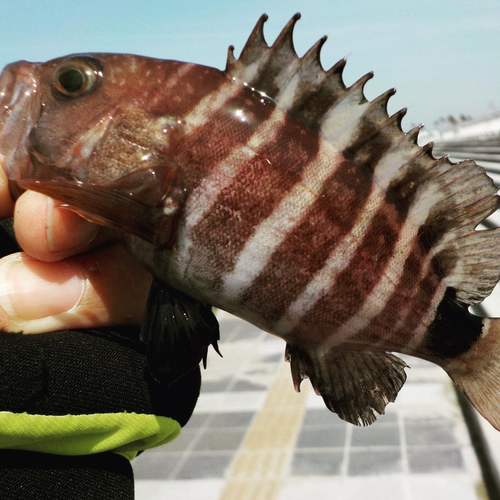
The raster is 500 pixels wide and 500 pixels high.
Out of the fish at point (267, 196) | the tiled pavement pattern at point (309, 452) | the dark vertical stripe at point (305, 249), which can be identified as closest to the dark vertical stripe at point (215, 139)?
the fish at point (267, 196)

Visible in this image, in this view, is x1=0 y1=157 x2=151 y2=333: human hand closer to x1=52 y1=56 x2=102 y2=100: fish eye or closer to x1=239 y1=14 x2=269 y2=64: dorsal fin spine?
x1=52 y1=56 x2=102 y2=100: fish eye

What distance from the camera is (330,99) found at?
1.53m

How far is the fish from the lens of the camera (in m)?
1.47

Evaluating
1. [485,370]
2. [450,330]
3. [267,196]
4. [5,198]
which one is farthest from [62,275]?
[485,370]

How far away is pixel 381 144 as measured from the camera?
5.08 feet

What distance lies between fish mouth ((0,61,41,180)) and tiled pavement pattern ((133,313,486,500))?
3.99 meters

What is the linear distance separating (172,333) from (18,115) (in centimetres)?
73

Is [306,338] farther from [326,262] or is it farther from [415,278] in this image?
[415,278]

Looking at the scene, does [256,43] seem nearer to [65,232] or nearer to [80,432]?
[65,232]

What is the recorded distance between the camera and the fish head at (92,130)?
57.2 inches

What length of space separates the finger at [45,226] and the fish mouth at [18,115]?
0.09 m

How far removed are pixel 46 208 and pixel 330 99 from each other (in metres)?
0.82

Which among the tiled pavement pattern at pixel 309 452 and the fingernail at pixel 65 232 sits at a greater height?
the fingernail at pixel 65 232

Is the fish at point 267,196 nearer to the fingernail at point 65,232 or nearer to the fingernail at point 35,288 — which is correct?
the fingernail at point 65,232
